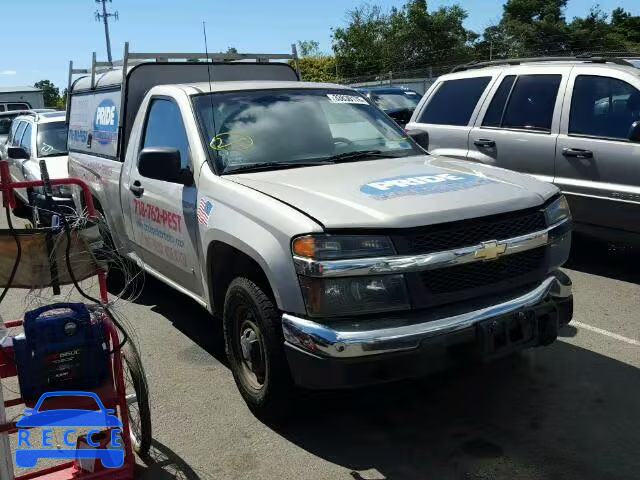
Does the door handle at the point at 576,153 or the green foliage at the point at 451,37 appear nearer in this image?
the door handle at the point at 576,153

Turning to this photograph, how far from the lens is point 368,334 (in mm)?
3035

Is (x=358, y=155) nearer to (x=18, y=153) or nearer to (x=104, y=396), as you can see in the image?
(x=104, y=396)

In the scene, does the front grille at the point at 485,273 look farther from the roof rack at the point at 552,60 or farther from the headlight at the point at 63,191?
the headlight at the point at 63,191

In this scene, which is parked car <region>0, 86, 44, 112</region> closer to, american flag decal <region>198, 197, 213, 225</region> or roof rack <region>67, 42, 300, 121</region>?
roof rack <region>67, 42, 300, 121</region>

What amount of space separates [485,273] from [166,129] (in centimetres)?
269

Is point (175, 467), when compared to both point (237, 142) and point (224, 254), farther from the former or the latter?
point (237, 142)

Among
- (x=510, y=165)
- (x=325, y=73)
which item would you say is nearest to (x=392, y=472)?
(x=510, y=165)

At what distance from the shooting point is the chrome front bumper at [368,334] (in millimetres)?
3023

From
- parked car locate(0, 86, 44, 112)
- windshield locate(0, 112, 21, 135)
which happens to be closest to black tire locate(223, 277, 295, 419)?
windshield locate(0, 112, 21, 135)

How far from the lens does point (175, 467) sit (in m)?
3.38

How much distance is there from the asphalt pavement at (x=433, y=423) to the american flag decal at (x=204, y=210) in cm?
112

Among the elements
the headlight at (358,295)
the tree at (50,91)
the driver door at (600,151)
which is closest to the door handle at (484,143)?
the driver door at (600,151)

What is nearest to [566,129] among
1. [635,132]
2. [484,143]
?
[635,132]

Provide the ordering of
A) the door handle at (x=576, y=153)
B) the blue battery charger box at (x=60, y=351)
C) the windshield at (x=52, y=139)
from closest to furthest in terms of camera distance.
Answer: the blue battery charger box at (x=60, y=351) → the door handle at (x=576, y=153) → the windshield at (x=52, y=139)
